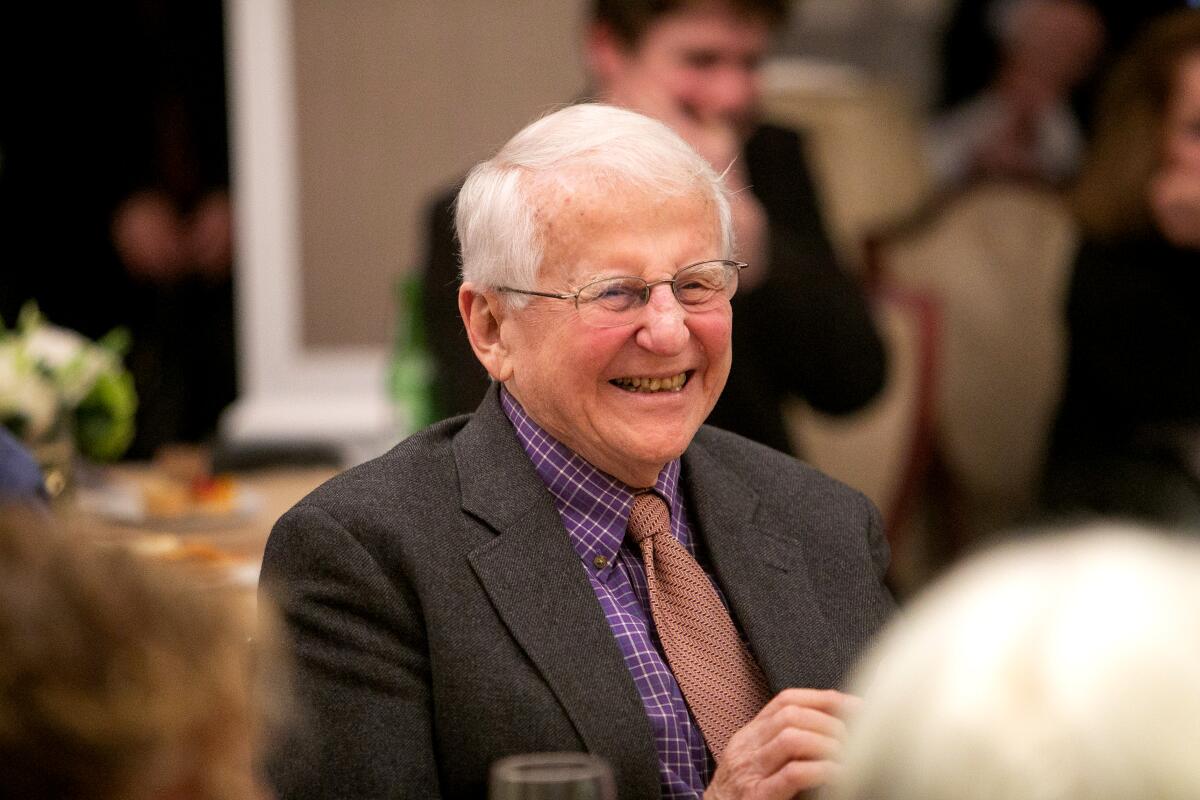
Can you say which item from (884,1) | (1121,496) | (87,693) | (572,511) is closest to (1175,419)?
(1121,496)

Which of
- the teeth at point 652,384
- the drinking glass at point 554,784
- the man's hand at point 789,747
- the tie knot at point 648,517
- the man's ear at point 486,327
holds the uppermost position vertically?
the man's ear at point 486,327

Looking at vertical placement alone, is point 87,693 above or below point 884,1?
below

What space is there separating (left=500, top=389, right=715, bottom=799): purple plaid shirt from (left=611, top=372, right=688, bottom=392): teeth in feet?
0.31

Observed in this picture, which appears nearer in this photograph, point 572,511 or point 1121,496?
point 572,511

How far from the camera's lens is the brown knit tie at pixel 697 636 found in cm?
164

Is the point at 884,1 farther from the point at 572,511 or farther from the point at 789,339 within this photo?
the point at 572,511

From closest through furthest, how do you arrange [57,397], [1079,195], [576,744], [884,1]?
[576,744] → [57,397] → [1079,195] → [884,1]

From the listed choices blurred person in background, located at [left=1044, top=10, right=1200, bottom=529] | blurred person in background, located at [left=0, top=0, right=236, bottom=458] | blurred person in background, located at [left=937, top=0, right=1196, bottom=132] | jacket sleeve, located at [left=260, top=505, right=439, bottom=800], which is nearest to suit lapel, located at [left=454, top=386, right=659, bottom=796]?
jacket sleeve, located at [left=260, top=505, right=439, bottom=800]

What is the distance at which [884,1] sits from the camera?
560 cm

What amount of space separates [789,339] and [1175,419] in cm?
105

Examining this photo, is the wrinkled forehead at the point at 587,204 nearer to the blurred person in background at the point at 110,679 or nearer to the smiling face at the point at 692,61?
the blurred person in background at the point at 110,679

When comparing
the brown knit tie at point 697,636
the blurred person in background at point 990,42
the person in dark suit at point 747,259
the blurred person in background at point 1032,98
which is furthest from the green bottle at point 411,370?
the blurred person in background at point 990,42

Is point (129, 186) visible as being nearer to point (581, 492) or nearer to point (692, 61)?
point (692, 61)

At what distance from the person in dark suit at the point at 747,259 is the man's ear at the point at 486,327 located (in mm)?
821
